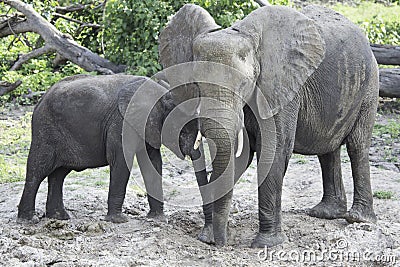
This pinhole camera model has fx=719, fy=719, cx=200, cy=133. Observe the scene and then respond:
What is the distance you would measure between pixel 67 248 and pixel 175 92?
1503 millimetres

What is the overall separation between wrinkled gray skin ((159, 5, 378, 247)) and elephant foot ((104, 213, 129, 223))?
0.91 m

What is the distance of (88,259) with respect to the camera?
5.03m

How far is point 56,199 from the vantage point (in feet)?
21.6

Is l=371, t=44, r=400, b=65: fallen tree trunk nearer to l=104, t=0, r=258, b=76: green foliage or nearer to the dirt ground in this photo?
l=104, t=0, r=258, b=76: green foliage

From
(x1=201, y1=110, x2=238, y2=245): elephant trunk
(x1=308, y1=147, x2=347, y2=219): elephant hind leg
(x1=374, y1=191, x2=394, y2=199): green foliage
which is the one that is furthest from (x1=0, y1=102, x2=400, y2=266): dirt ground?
(x1=201, y1=110, x2=238, y2=245): elephant trunk

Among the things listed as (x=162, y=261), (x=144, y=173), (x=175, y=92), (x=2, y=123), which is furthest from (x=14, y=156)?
(x=162, y=261)

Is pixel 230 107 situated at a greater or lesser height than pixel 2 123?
greater

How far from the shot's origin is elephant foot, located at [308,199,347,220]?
21.6 feet

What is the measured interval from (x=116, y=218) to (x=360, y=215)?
212 centimetres

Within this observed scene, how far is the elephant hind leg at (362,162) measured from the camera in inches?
248

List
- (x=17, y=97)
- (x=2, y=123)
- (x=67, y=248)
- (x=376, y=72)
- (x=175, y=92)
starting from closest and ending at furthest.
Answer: (x=67, y=248) → (x=175, y=92) → (x=376, y=72) → (x=2, y=123) → (x=17, y=97)

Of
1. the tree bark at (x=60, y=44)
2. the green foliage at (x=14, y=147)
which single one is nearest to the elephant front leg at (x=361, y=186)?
the green foliage at (x=14, y=147)

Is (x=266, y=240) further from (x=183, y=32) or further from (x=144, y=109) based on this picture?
(x=183, y=32)

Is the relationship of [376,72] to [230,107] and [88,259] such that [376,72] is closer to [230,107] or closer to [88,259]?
[230,107]
